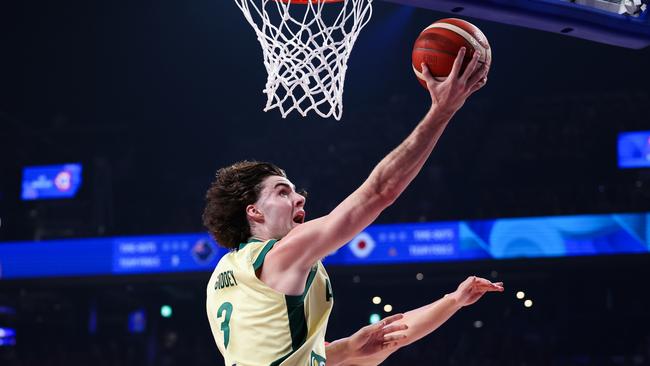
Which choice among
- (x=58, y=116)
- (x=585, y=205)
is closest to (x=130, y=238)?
(x=58, y=116)

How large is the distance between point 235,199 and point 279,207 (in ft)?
0.56

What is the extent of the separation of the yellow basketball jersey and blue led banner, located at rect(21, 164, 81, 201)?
13213mm

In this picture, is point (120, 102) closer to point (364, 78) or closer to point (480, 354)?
point (364, 78)

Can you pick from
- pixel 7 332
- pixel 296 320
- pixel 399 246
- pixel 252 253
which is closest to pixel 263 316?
pixel 296 320

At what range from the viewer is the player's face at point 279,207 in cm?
276

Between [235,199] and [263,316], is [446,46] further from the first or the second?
[263,316]

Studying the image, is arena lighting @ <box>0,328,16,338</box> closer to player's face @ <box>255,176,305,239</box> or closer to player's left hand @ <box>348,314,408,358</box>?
player's left hand @ <box>348,314,408,358</box>

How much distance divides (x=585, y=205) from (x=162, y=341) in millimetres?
7926

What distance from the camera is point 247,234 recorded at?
2.85m

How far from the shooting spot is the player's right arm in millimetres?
2209

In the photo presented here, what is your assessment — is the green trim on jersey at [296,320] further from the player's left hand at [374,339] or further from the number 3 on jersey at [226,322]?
the player's left hand at [374,339]

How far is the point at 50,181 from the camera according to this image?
15.3 m

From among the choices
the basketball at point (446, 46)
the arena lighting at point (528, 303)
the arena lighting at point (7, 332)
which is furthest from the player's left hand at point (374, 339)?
the arena lighting at point (7, 332)

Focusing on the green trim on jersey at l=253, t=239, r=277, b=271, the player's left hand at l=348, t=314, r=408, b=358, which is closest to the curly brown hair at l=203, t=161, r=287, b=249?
the green trim on jersey at l=253, t=239, r=277, b=271
